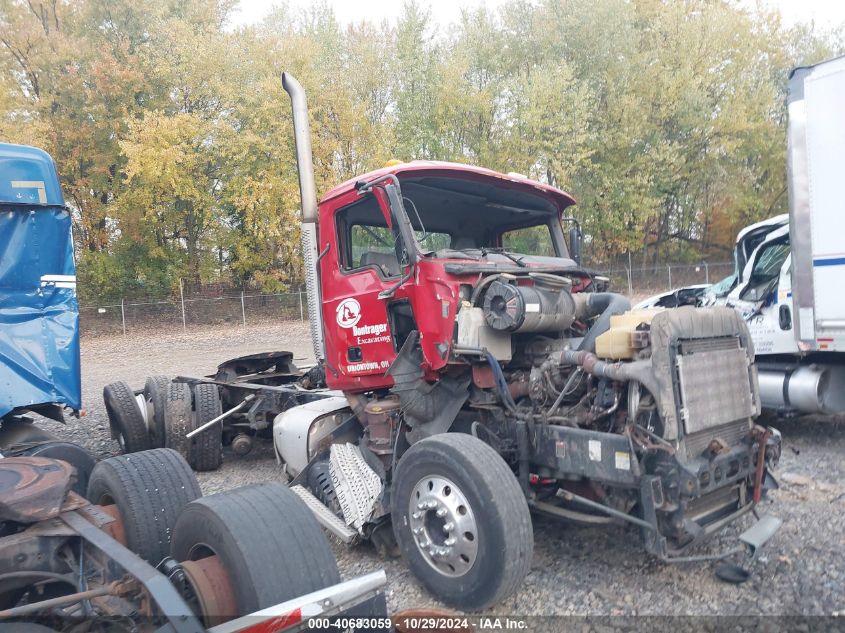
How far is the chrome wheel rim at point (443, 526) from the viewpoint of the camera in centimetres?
358

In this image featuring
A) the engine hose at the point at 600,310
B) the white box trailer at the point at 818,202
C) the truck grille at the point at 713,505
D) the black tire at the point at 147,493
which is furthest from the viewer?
the white box trailer at the point at 818,202

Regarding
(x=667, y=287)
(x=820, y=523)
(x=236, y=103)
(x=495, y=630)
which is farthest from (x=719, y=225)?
(x=495, y=630)

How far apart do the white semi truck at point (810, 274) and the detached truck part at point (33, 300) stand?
7.13 meters

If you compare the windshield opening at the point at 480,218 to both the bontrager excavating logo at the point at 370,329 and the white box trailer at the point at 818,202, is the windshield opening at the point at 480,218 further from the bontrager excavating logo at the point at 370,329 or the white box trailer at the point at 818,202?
the white box trailer at the point at 818,202

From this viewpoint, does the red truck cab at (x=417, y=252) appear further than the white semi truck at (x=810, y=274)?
No

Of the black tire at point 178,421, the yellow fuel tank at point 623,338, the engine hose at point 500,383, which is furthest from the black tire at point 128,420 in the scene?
the yellow fuel tank at point 623,338

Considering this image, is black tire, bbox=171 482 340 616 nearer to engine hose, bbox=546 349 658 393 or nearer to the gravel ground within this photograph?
the gravel ground

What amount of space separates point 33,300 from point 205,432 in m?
2.02

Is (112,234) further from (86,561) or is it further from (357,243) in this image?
(86,561)

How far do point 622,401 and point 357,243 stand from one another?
253 cm

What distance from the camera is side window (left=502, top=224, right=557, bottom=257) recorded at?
18.8ft

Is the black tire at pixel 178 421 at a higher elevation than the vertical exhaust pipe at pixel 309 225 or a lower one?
lower

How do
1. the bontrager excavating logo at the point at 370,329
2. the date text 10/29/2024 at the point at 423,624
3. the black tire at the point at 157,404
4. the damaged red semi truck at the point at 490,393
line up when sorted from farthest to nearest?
1. the black tire at the point at 157,404
2. the bontrager excavating logo at the point at 370,329
3. the damaged red semi truck at the point at 490,393
4. the date text 10/29/2024 at the point at 423,624

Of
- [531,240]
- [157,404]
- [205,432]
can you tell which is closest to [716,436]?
[531,240]
